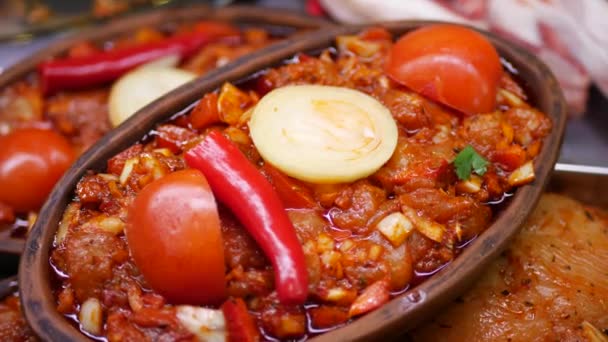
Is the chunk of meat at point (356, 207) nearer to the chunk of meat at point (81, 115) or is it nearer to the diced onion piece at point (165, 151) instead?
the diced onion piece at point (165, 151)

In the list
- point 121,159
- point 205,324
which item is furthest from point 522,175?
point 121,159

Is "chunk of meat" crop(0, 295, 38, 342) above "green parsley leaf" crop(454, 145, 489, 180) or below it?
below

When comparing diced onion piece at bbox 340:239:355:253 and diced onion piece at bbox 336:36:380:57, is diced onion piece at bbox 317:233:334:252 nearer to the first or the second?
diced onion piece at bbox 340:239:355:253

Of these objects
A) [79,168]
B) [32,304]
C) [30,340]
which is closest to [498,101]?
[79,168]

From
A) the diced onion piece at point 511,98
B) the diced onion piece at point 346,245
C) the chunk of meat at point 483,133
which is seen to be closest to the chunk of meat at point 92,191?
the diced onion piece at point 346,245

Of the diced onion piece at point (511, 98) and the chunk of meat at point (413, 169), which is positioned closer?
the chunk of meat at point (413, 169)

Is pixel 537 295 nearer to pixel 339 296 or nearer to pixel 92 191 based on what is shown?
pixel 339 296

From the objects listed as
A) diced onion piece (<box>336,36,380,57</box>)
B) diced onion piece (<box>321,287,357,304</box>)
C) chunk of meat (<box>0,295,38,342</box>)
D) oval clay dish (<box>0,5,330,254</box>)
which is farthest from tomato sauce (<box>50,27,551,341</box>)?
oval clay dish (<box>0,5,330,254</box>)

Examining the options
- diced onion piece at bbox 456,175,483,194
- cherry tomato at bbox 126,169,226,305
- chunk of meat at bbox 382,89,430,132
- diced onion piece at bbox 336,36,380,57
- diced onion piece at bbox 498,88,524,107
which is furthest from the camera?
diced onion piece at bbox 336,36,380,57
